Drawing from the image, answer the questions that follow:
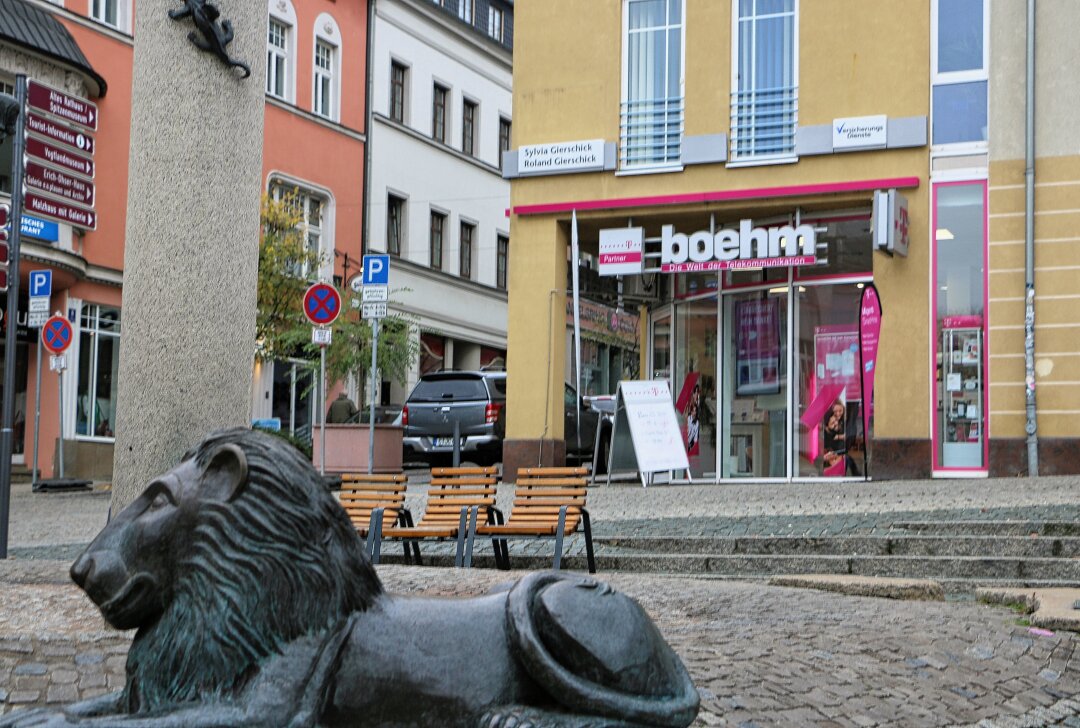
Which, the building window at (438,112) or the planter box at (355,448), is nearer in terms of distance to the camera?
the planter box at (355,448)

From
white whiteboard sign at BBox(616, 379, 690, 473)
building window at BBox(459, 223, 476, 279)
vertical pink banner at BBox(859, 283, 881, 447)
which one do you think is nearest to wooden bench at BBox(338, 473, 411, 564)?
white whiteboard sign at BBox(616, 379, 690, 473)

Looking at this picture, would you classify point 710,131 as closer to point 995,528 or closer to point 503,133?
point 995,528

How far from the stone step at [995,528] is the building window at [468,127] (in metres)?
33.8

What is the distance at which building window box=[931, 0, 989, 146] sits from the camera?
64.7ft

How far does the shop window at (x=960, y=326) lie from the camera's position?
1950cm

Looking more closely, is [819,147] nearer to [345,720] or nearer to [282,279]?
[282,279]

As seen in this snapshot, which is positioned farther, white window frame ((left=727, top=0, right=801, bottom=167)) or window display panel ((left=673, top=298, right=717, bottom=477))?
window display panel ((left=673, top=298, right=717, bottom=477))

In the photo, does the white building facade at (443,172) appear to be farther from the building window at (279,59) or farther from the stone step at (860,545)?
the stone step at (860,545)

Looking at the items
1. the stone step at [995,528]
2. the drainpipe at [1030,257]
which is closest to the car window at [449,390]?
the drainpipe at [1030,257]

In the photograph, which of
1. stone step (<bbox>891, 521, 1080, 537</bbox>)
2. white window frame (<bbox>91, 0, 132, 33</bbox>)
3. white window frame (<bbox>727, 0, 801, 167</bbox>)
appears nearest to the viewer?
stone step (<bbox>891, 521, 1080, 537</bbox>)

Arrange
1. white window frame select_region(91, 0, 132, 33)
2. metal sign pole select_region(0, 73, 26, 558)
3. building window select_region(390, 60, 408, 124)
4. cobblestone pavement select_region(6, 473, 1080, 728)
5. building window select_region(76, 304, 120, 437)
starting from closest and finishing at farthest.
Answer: cobblestone pavement select_region(6, 473, 1080, 728)
metal sign pole select_region(0, 73, 26, 558)
building window select_region(76, 304, 120, 437)
white window frame select_region(91, 0, 132, 33)
building window select_region(390, 60, 408, 124)

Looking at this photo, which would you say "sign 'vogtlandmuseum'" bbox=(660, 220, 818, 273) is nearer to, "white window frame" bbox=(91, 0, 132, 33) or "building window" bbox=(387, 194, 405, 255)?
"white window frame" bbox=(91, 0, 132, 33)

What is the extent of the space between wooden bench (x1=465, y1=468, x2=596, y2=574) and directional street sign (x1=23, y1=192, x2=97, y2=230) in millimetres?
3540

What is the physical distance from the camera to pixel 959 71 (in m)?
19.8
